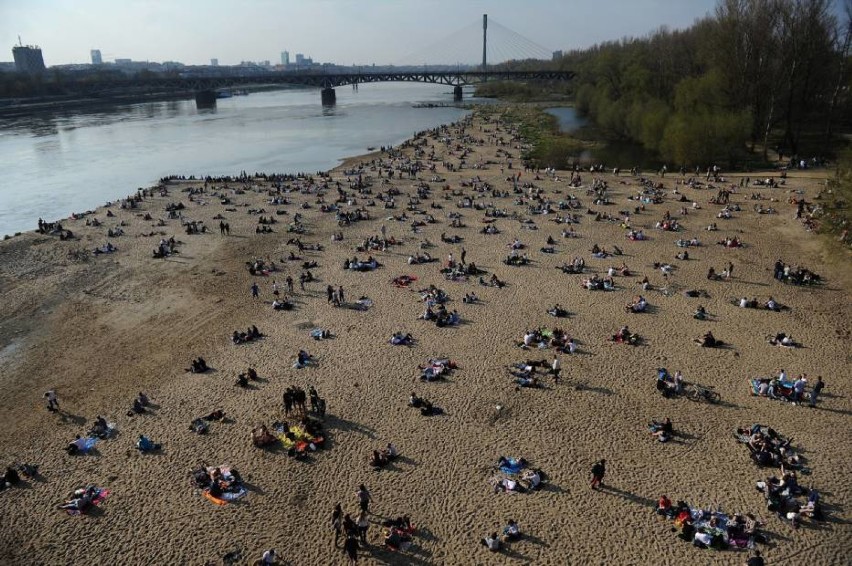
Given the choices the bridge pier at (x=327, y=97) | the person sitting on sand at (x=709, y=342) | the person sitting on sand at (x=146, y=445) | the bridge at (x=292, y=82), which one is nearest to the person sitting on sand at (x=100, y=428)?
the person sitting on sand at (x=146, y=445)

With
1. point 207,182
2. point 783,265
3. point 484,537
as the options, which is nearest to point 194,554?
point 484,537

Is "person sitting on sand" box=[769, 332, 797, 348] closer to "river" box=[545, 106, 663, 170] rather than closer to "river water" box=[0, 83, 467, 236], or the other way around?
"river" box=[545, 106, 663, 170]

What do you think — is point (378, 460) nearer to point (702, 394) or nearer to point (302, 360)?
point (302, 360)

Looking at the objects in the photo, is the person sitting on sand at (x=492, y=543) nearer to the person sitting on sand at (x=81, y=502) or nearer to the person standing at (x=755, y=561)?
the person standing at (x=755, y=561)

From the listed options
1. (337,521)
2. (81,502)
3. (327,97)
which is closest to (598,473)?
(337,521)

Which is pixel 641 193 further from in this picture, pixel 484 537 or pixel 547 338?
pixel 484 537

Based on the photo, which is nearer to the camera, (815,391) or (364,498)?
(364,498)
